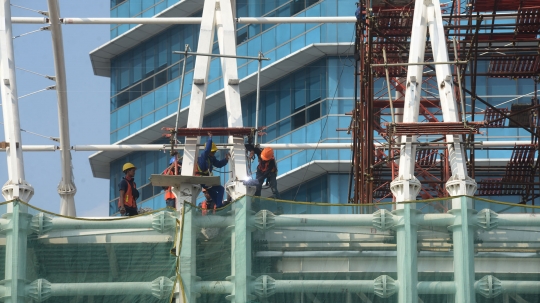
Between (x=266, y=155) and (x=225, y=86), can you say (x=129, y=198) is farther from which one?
(x=266, y=155)

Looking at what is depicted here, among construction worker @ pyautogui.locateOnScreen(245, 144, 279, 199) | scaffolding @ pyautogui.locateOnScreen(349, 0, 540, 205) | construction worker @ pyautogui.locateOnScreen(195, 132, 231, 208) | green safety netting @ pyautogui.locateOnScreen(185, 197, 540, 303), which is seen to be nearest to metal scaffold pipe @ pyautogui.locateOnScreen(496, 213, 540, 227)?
green safety netting @ pyautogui.locateOnScreen(185, 197, 540, 303)

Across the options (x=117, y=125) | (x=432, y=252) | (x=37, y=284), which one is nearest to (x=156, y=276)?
(x=37, y=284)

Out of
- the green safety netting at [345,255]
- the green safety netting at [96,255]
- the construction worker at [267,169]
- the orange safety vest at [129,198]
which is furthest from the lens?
the construction worker at [267,169]

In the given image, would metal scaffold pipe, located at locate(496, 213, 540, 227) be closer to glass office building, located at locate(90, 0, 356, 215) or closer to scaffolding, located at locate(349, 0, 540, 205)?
scaffolding, located at locate(349, 0, 540, 205)

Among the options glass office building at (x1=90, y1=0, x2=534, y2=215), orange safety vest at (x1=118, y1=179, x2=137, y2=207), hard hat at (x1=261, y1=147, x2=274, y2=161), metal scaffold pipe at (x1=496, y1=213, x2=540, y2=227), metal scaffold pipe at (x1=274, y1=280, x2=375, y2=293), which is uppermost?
glass office building at (x1=90, y1=0, x2=534, y2=215)

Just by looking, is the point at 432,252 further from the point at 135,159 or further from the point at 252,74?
the point at 135,159

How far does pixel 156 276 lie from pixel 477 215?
15.9 feet

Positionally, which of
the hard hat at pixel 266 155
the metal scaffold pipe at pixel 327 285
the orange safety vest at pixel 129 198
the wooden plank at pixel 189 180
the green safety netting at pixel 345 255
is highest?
the hard hat at pixel 266 155

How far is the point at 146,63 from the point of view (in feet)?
214

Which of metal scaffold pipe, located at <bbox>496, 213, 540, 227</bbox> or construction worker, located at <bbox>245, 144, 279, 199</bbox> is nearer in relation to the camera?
metal scaffold pipe, located at <bbox>496, 213, 540, 227</bbox>

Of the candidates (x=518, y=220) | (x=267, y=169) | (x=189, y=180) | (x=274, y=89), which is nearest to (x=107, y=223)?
(x=189, y=180)

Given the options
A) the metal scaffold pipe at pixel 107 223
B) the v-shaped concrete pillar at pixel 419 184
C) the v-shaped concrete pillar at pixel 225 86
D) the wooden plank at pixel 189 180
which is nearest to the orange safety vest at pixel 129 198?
the v-shaped concrete pillar at pixel 225 86

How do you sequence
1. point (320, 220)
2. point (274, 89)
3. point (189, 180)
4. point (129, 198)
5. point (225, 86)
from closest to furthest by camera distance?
point (320, 220), point (189, 180), point (129, 198), point (225, 86), point (274, 89)

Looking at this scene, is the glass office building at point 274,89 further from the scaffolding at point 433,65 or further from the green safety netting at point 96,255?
the green safety netting at point 96,255
